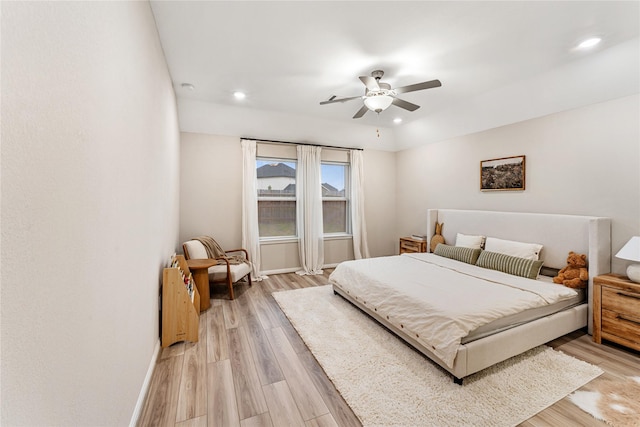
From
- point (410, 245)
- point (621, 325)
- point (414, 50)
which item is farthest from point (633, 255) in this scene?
point (410, 245)

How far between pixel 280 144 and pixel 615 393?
4.89 metres

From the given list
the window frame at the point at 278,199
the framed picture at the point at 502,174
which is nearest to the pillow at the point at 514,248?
the framed picture at the point at 502,174

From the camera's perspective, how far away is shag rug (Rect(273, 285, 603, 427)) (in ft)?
5.71

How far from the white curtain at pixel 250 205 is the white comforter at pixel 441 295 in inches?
67.9

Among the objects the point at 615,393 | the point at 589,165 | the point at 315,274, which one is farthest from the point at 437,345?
the point at 315,274

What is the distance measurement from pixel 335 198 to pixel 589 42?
13.3 feet

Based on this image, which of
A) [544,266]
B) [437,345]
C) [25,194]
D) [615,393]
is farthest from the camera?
[544,266]

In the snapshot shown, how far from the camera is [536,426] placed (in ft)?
5.40

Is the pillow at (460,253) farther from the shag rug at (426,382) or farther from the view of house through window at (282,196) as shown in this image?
the view of house through window at (282,196)

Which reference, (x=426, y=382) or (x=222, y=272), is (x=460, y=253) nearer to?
(x=426, y=382)

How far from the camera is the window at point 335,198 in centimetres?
562

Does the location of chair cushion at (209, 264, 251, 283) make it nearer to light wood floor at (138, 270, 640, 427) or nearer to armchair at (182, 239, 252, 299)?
armchair at (182, 239, 252, 299)

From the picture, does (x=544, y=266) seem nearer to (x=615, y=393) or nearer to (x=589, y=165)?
(x=589, y=165)

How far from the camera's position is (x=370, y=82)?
108 inches
